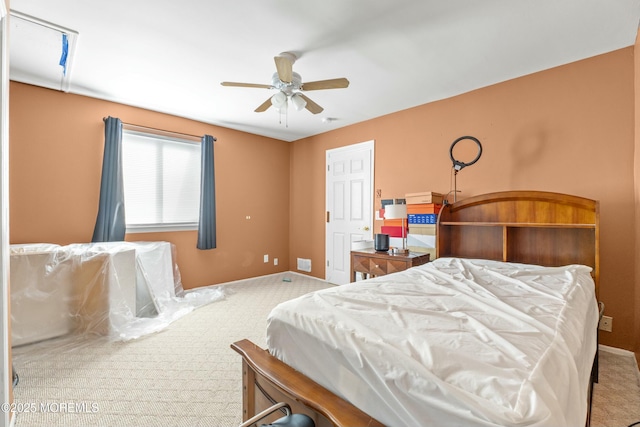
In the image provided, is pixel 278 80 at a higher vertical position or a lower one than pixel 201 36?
lower

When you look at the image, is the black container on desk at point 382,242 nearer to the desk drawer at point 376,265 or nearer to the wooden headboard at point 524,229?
the desk drawer at point 376,265

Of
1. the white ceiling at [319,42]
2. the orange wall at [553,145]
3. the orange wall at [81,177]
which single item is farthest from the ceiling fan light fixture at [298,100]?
the orange wall at [81,177]

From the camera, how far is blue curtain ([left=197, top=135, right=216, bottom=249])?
4.00m

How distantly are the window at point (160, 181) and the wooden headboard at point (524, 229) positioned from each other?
130 inches

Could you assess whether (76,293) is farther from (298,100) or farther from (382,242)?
(382,242)

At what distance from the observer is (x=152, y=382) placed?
1904 millimetres

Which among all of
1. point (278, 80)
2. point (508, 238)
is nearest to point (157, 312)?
point (278, 80)

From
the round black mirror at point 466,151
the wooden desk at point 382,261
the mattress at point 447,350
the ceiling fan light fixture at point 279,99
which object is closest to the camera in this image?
the mattress at point 447,350

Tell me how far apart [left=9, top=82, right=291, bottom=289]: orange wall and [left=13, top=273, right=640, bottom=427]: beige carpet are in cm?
131

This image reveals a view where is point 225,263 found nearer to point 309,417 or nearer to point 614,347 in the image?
point 309,417

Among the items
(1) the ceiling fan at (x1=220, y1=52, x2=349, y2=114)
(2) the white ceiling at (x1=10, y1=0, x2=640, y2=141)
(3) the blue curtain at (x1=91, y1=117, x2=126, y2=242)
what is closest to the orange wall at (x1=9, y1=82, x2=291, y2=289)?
(3) the blue curtain at (x1=91, y1=117, x2=126, y2=242)

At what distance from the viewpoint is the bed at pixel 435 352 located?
73cm

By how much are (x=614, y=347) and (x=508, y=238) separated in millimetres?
1130

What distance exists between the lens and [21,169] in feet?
9.28
